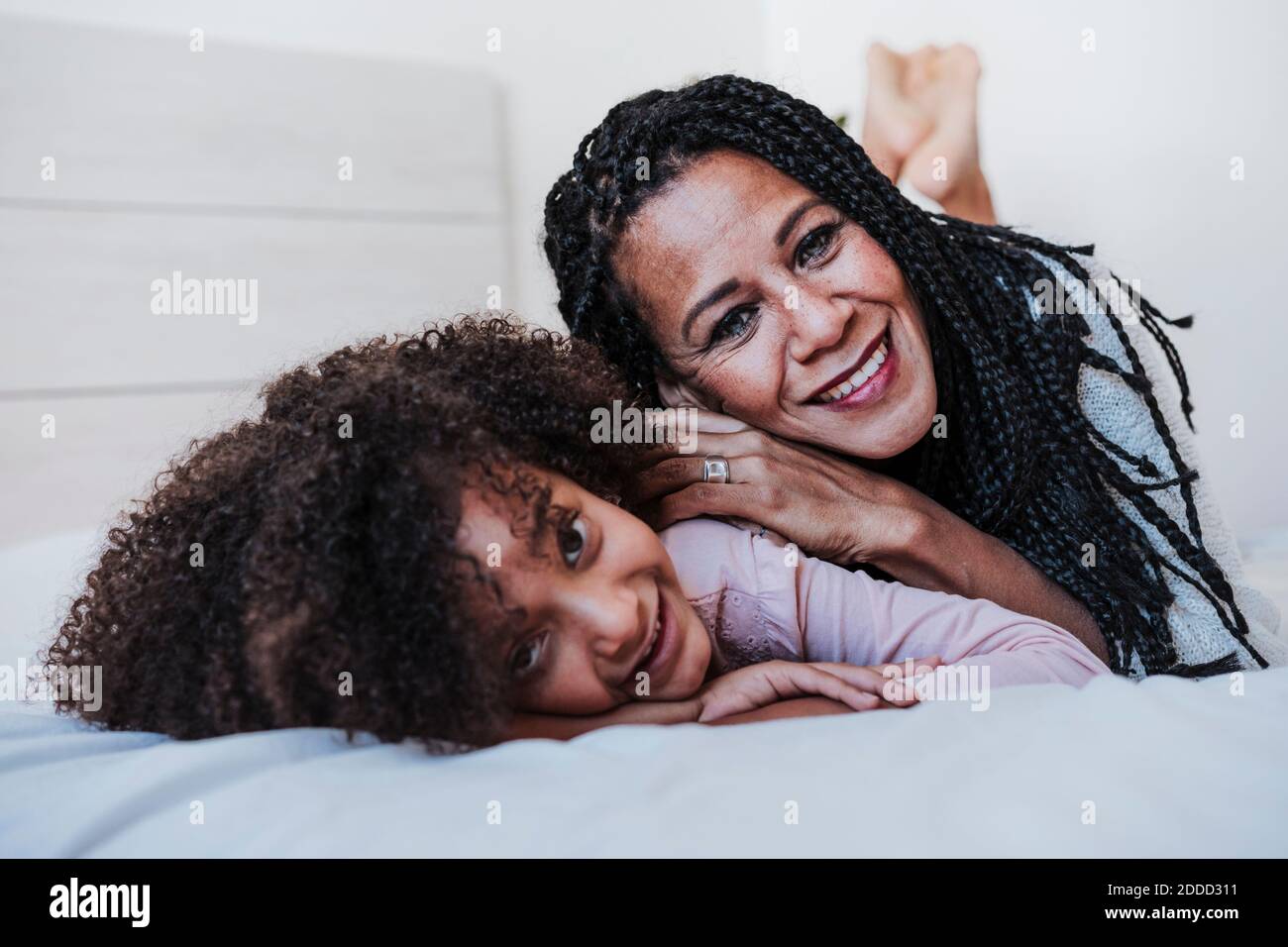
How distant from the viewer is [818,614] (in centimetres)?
107

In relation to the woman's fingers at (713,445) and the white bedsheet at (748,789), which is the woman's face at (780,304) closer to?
Answer: the woman's fingers at (713,445)

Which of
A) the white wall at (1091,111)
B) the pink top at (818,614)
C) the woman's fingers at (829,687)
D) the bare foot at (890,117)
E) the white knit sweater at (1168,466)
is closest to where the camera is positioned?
the woman's fingers at (829,687)

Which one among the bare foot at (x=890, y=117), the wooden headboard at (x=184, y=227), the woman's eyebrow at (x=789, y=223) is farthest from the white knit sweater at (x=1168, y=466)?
the wooden headboard at (x=184, y=227)

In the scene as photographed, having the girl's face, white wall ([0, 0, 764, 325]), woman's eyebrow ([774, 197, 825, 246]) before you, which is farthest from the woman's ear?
white wall ([0, 0, 764, 325])

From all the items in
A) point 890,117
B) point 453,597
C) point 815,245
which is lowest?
point 453,597

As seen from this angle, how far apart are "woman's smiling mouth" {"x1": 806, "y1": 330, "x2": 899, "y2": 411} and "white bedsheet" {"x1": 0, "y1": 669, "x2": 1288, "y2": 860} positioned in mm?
503

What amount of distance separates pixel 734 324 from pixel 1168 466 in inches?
25.9

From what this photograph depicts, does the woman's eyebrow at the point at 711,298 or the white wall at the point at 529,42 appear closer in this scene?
the woman's eyebrow at the point at 711,298

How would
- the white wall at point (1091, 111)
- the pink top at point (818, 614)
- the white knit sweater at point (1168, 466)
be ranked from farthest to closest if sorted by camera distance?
1. the white wall at point (1091, 111)
2. the white knit sweater at point (1168, 466)
3. the pink top at point (818, 614)

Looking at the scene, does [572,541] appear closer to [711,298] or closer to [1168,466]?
[711,298]

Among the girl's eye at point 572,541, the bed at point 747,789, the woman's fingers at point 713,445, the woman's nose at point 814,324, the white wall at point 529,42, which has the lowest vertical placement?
the bed at point 747,789

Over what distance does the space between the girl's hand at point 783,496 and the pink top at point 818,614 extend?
6 cm

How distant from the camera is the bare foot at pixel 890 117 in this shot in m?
2.40

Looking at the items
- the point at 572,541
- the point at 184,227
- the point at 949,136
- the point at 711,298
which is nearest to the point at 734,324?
the point at 711,298
